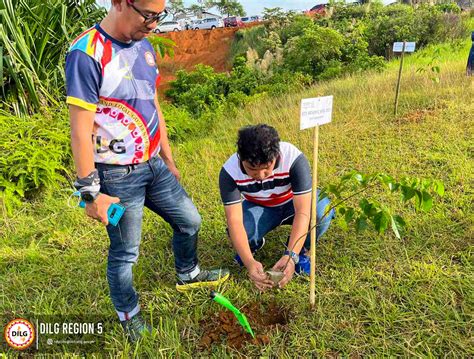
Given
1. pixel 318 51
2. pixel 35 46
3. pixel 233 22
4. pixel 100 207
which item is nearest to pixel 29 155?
pixel 35 46

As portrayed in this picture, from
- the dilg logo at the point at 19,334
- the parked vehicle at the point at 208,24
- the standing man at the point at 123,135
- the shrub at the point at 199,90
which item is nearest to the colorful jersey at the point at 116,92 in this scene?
the standing man at the point at 123,135

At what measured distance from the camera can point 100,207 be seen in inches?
51.3

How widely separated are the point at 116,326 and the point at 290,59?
352 inches

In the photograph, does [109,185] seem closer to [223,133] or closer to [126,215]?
[126,215]

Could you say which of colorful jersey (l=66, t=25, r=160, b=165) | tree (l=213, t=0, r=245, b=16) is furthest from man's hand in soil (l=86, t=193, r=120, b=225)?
tree (l=213, t=0, r=245, b=16)

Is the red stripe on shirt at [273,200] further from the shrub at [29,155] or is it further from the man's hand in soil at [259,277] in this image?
the shrub at [29,155]

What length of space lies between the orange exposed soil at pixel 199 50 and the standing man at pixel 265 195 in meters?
17.7

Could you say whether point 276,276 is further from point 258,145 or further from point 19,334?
point 19,334

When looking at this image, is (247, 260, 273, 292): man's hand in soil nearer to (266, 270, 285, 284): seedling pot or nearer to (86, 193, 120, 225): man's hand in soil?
(266, 270, 285, 284): seedling pot

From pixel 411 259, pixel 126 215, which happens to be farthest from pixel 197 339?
pixel 411 259

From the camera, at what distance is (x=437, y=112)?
382 centimetres

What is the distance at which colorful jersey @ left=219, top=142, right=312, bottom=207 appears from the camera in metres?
1.75

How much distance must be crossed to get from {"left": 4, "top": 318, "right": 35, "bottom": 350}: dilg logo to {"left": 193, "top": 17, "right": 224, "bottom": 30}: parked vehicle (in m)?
26.1

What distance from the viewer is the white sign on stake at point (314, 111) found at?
1.37m
